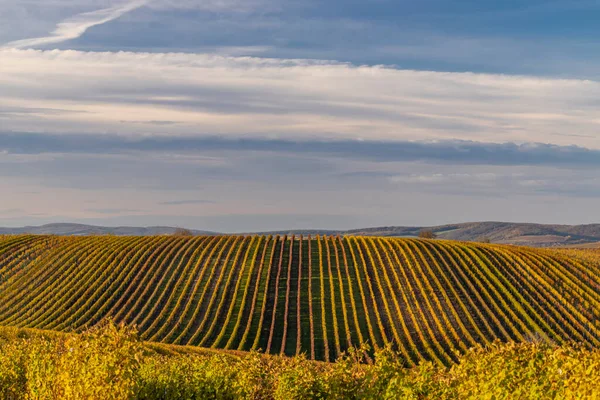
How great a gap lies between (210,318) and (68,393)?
3987 cm

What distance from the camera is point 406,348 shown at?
5262 cm

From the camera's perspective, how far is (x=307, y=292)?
209ft

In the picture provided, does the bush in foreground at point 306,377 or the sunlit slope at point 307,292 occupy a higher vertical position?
the bush in foreground at point 306,377

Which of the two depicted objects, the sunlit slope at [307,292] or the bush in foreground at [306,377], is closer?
the bush in foreground at [306,377]

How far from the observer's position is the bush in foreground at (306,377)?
18.0 m

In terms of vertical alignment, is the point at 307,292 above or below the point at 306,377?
below

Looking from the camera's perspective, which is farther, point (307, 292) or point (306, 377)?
point (307, 292)

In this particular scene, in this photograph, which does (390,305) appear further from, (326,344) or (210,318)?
(210,318)

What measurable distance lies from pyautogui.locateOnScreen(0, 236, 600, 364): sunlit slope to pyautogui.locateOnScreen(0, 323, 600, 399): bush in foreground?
29.4 meters

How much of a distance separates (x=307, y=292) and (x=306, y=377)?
43868 millimetres

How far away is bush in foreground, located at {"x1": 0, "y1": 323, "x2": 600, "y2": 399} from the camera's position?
18.0 metres

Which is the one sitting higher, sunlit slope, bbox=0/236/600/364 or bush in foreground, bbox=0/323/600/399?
bush in foreground, bbox=0/323/600/399

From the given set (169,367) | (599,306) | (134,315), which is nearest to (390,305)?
(599,306)

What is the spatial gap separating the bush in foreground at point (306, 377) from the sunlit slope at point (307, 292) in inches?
1156
